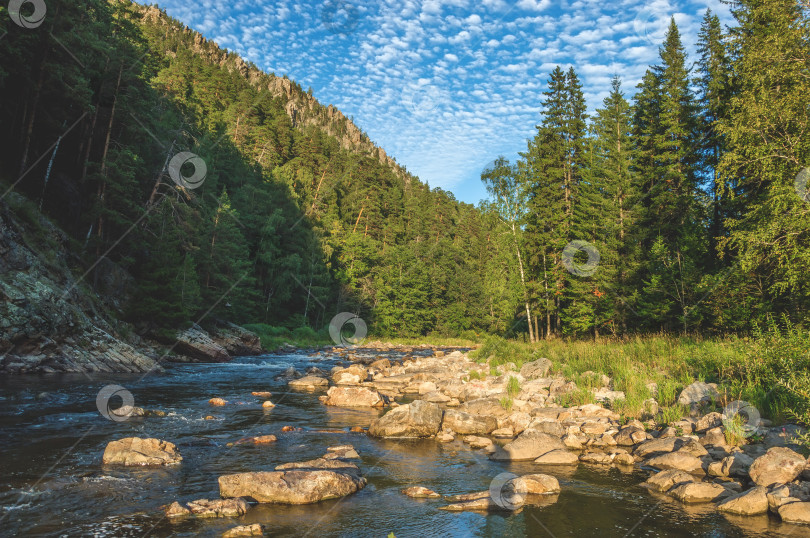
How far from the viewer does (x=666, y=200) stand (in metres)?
27.9

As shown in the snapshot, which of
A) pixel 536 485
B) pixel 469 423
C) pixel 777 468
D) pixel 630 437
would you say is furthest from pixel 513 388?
pixel 777 468

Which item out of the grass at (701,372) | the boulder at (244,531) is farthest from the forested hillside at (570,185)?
the boulder at (244,531)

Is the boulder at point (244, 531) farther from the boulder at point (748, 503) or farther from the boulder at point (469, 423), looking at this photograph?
the boulder at point (469, 423)

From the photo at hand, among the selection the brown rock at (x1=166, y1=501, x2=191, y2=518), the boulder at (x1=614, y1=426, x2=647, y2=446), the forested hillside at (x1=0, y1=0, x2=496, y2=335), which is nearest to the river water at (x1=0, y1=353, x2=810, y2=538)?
the brown rock at (x1=166, y1=501, x2=191, y2=518)

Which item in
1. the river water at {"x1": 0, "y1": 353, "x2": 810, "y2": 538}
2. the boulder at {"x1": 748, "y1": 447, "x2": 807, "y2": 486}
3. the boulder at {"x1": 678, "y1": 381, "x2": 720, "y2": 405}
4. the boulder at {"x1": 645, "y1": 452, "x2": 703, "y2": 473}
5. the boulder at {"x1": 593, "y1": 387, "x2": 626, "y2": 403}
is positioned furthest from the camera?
the boulder at {"x1": 593, "y1": 387, "x2": 626, "y2": 403}

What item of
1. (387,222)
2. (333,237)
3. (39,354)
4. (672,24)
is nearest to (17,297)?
(39,354)

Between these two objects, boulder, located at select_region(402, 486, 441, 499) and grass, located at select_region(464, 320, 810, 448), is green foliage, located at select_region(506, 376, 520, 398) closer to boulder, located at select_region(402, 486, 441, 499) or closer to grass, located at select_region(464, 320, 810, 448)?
grass, located at select_region(464, 320, 810, 448)

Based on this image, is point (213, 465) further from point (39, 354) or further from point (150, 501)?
point (39, 354)

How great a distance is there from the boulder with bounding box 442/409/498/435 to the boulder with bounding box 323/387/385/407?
152 inches

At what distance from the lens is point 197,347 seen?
2744 cm

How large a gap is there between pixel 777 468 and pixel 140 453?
36.4 feet

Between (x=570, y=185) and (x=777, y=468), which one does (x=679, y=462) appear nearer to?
(x=777, y=468)

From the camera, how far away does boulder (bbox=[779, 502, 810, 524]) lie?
6177 millimetres

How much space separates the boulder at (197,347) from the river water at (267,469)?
13494mm
